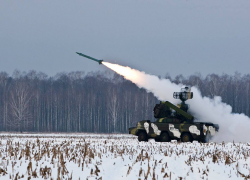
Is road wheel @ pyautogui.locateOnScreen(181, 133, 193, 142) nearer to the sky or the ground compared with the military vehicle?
nearer to the ground

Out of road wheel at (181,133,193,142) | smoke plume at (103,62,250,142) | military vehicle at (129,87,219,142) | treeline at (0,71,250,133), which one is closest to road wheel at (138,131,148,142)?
military vehicle at (129,87,219,142)

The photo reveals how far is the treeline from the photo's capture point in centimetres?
6600

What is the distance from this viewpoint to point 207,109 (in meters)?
28.2

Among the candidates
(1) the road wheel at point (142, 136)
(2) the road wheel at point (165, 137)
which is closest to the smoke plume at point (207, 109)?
(2) the road wheel at point (165, 137)

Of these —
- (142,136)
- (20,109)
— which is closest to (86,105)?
(20,109)

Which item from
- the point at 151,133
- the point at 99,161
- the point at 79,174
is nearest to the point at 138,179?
the point at 79,174

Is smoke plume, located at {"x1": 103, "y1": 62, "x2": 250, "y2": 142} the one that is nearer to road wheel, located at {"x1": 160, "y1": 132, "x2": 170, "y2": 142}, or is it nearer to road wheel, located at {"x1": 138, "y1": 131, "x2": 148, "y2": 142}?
road wheel, located at {"x1": 160, "y1": 132, "x2": 170, "y2": 142}

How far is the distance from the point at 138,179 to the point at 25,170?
2.90 meters

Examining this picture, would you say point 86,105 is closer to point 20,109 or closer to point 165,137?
point 20,109

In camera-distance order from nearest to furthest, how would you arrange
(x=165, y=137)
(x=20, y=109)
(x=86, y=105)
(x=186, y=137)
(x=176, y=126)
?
(x=186, y=137) < (x=176, y=126) < (x=165, y=137) < (x=20, y=109) < (x=86, y=105)

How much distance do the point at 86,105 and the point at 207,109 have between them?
45.3 m

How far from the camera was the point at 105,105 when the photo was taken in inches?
2825

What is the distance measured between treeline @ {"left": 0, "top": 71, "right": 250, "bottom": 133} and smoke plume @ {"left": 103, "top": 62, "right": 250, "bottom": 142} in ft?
112

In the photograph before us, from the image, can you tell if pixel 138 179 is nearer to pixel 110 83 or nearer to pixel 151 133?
pixel 151 133
